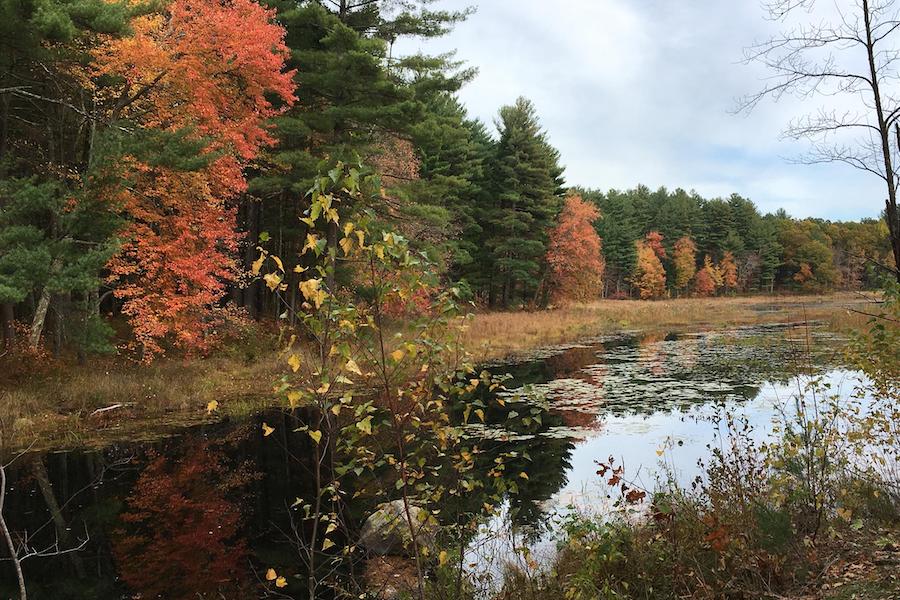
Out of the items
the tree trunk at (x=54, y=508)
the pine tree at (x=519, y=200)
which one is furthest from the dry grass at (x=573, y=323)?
the tree trunk at (x=54, y=508)

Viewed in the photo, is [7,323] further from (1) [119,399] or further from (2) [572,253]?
(2) [572,253]

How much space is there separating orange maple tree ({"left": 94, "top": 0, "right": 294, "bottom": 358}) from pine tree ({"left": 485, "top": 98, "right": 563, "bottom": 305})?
24310mm

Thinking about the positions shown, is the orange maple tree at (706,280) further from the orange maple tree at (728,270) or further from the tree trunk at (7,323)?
the tree trunk at (7,323)

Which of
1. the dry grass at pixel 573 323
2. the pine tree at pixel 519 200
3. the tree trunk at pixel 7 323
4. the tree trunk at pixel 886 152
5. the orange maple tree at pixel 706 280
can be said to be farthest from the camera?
the orange maple tree at pixel 706 280

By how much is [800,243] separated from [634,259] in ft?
114

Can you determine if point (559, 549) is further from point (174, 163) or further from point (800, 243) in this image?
point (800, 243)

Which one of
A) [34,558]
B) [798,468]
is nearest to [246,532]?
[34,558]

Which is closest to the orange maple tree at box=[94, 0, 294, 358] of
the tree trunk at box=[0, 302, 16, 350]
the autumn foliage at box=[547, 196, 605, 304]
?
the tree trunk at box=[0, 302, 16, 350]

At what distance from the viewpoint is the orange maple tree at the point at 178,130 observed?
1320 cm

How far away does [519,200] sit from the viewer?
38875 mm

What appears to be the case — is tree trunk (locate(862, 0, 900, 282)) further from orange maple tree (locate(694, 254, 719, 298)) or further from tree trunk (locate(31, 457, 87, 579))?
orange maple tree (locate(694, 254, 719, 298))

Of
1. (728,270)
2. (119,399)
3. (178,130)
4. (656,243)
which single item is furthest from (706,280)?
(119,399)

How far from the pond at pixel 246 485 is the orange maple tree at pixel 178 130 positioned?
4.14 metres

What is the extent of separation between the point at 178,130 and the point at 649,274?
203ft
